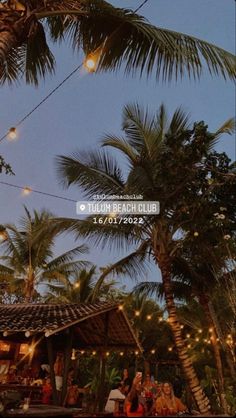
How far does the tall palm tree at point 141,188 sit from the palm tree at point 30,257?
6647mm

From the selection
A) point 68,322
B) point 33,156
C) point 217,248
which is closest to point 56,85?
point 68,322

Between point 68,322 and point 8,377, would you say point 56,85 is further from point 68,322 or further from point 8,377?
point 8,377

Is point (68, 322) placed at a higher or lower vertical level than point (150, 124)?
lower

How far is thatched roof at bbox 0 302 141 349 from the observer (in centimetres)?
734

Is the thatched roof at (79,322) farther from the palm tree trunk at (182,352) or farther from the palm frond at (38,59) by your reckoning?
the palm frond at (38,59)

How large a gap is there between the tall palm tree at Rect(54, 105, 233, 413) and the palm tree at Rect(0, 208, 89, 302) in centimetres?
665

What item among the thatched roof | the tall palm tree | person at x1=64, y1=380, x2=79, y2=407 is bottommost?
person at x1=64, y1=380, x2=79, y2=407

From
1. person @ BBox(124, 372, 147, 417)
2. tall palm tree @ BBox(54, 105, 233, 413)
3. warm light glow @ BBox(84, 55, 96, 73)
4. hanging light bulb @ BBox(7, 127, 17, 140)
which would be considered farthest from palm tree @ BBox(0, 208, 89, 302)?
person @ BBox(124, 372, 147, 417)

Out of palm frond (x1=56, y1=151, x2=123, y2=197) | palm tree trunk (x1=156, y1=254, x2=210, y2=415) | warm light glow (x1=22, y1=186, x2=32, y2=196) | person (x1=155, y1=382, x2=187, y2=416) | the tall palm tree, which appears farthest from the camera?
warm light glow (x1=22, y1=186, x2=32, y2=196)

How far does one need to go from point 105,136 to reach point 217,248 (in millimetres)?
4463

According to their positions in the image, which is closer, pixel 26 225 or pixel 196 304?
pixel 26 225

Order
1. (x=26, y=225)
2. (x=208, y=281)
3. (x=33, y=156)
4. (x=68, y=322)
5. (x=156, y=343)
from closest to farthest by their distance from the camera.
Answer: (x=68, y=322) → (x=208, y=281) → (x=26, y=225) → (x=33, y=156) → (x=156, y=343)

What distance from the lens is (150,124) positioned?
9.97 metres

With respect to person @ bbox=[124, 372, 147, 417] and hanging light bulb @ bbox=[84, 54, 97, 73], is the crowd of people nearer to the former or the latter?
person @ bbox=[124, 372, 147, 417]
